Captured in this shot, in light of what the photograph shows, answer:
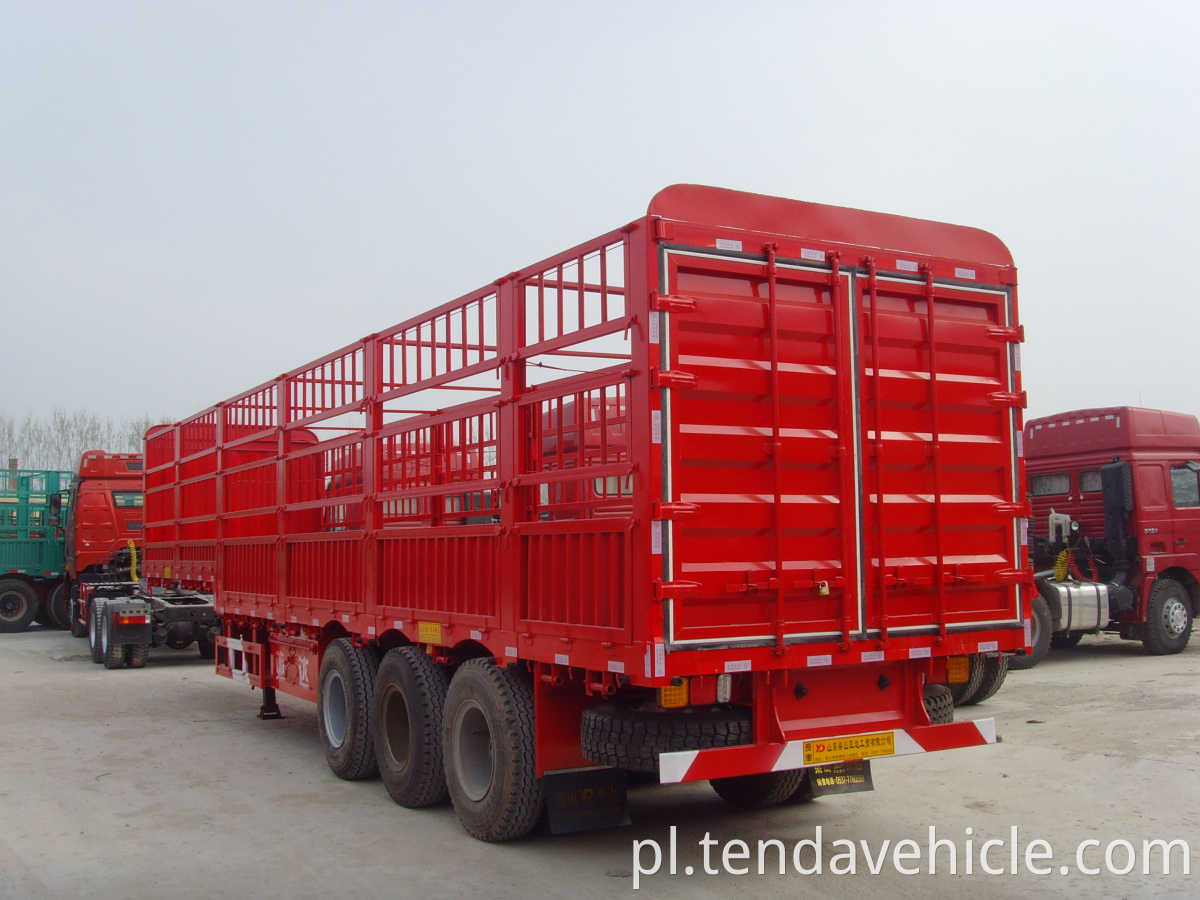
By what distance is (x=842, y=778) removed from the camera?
6078 mm

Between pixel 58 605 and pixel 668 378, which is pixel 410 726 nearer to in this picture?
pixel 668 378

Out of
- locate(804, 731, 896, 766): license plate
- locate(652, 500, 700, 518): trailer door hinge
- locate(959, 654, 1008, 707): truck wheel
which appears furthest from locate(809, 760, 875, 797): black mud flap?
locate(959, 654, 1008, 707): truck wheel

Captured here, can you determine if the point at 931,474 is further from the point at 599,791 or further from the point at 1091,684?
the point at 1091,684

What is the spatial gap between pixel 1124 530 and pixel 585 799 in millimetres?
11666

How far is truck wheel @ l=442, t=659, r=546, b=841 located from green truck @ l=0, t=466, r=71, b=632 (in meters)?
18.4

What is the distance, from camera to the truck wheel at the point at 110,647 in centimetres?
1574

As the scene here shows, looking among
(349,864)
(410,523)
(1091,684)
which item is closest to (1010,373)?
(410,523)

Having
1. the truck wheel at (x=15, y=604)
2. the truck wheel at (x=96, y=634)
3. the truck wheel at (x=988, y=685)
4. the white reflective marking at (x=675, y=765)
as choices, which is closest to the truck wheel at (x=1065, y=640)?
the truck wheel at (x=988, y=685)

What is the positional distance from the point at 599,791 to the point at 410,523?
269 centimetres

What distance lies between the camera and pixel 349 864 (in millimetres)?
6008

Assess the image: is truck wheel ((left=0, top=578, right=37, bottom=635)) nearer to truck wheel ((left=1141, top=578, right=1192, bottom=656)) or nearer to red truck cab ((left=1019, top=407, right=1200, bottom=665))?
red truck cab ((left=1019, top=407, right=1200, bottom=665))

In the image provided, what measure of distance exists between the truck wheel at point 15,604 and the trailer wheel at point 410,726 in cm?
1756

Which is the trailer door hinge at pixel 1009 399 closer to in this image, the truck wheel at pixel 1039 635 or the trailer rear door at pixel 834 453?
the trailer rear door at pixel 834 453

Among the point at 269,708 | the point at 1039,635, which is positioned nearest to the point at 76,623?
the point at 269,708
